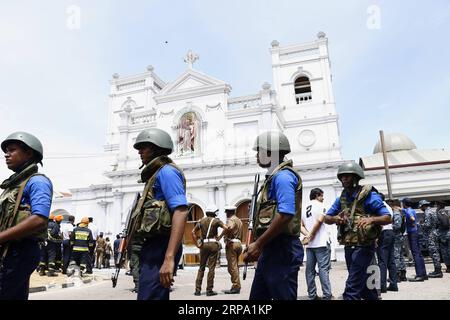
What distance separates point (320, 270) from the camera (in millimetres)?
5879

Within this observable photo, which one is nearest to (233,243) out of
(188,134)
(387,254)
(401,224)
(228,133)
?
(387,254)

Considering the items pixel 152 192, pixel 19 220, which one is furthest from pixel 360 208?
pixel 19 220

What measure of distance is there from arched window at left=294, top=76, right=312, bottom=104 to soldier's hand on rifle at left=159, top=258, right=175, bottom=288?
21.1m

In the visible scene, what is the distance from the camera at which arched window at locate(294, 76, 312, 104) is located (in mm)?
22406

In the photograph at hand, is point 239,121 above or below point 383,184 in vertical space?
above

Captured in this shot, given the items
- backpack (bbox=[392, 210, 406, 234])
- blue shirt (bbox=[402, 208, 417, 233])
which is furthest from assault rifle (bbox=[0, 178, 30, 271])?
A: blue shirt (bbox=[402, 208, 417, 233])

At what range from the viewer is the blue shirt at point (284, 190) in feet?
9.02

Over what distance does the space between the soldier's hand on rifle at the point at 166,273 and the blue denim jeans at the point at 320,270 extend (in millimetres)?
4089

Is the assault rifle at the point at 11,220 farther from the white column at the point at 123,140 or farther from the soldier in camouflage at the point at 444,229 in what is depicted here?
the white column at the point at 123,140

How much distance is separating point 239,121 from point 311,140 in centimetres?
453

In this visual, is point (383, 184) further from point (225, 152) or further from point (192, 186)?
point (192, 186)
